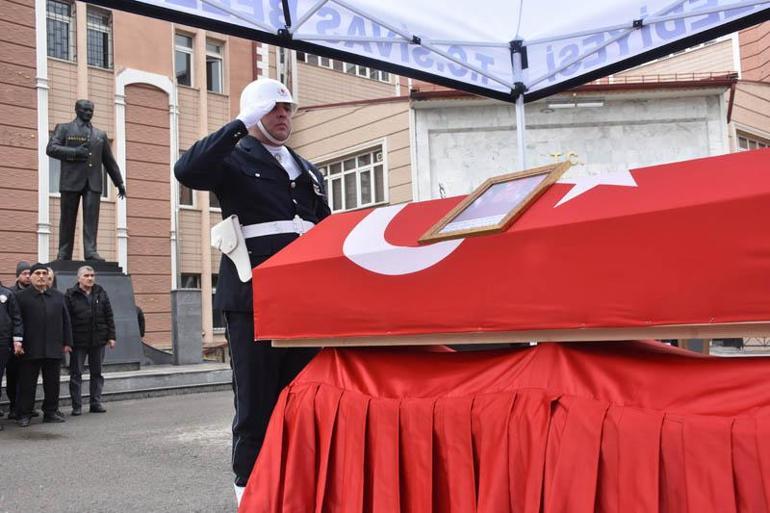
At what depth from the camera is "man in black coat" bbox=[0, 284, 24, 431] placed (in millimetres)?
6855

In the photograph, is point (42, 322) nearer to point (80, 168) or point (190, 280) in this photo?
point (80, 168)

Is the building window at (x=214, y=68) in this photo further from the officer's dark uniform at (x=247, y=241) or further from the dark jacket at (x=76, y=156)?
the officer's dark uniform at (x=247, y=241)

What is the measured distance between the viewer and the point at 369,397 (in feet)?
7.47

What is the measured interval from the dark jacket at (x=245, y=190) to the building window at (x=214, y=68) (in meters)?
18.7

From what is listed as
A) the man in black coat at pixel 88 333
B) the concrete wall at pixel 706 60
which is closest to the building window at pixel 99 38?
the man in black coat at pixel 88 333

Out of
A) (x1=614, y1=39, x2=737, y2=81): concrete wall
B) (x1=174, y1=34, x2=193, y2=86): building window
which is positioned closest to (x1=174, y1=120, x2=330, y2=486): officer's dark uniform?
(x1=174, y1=34, x2=193, y2=86): building window

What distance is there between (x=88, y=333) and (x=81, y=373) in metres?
0.45

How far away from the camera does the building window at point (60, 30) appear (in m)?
17.4

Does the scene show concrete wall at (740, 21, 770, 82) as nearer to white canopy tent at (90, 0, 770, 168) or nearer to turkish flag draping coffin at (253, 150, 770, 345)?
white canopy tent at (90, 0, 770, 168)

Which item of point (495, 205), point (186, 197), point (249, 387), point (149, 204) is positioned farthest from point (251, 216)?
point (186, 197)

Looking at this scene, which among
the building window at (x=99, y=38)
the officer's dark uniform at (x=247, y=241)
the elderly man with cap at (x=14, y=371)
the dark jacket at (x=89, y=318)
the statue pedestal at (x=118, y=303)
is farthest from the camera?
the building window at (x=99, y=38)

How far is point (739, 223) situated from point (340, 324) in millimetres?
1246

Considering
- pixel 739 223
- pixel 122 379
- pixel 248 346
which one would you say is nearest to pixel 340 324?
pixel 248 346

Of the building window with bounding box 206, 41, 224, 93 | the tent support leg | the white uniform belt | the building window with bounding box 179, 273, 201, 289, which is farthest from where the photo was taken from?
the building window with bounding box 206, 41, 224, 93
